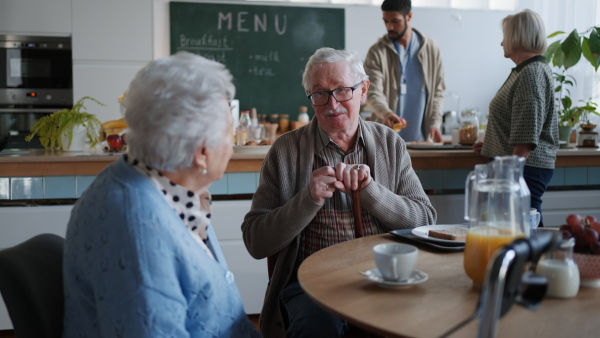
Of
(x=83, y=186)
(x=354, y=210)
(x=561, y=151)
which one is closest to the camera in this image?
(x=354, y=210)

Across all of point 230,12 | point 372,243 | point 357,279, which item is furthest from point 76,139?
point 230,12

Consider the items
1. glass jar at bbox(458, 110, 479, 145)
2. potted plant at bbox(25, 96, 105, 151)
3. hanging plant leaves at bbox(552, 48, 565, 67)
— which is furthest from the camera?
hanging plant leaves at bbox(552, 48, 565, 67)

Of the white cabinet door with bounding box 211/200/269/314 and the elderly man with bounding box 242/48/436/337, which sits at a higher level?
the elderly man with bounding box 242/48/436/337

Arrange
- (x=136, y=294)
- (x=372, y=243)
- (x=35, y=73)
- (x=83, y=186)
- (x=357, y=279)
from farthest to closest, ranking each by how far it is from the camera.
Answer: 1. (x=35, y=73)
2. (x=83, y=186)
3. (x=372, y=243)
4. (x=357, y=279)
5. (x=136, y=294)

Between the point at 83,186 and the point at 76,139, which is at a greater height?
the point at 76,139

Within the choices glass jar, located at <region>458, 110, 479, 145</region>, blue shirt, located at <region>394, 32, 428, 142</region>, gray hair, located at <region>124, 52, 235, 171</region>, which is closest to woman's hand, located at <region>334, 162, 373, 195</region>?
gray hair, located at <region>124, 52, 235, 171</region>

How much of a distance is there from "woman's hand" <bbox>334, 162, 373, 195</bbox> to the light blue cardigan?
0.63m

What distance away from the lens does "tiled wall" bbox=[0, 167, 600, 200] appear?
2.61 meters

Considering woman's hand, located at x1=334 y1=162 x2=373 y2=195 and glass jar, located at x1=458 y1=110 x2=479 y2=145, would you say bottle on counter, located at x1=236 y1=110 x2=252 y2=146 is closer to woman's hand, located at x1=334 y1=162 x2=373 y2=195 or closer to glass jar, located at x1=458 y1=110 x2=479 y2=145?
glass jar, located at x1=458 y1=110 x2=479 y2=145

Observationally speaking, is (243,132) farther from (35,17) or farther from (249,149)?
(35,17)

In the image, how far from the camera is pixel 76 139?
2990 mm

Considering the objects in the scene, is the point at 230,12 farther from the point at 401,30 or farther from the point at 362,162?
the point at 362,162

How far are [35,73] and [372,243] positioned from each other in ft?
13.8

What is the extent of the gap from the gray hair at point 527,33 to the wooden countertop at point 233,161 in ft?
1.72
